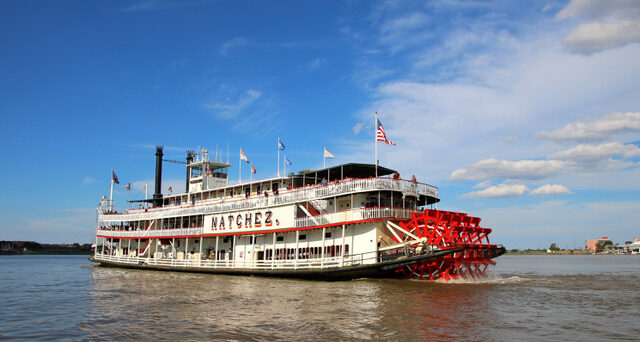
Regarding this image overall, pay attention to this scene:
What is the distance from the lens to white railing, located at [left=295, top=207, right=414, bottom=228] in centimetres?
2420

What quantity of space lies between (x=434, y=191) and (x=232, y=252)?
566 inches

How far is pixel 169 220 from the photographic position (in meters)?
39.7

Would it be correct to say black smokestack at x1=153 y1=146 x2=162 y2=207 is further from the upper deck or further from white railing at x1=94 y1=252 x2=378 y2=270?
white railing at x1=94 y1=252 x2=378 y2=270

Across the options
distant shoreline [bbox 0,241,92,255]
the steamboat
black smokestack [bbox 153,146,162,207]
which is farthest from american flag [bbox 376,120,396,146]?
distant shoreline [bbox 0,241,92,255]

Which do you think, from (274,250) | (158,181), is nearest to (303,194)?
(274,250)

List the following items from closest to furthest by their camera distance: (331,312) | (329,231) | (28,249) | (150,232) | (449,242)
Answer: (331,312), (449,242), (329,231), (150,232), (28,249)

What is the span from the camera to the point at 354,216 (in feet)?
80.6

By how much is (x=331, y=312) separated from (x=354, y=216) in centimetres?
951

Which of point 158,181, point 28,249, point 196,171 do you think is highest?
point 196,171

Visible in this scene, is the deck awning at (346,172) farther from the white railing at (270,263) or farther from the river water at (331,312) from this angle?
the river water at (331,312)

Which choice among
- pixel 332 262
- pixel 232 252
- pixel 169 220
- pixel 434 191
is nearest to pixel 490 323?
pixel 332 262

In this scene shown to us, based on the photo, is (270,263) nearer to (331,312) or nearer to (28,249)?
(331,312)

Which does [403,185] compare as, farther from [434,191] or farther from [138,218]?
[138,218]

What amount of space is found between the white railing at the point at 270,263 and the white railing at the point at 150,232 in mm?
1991
